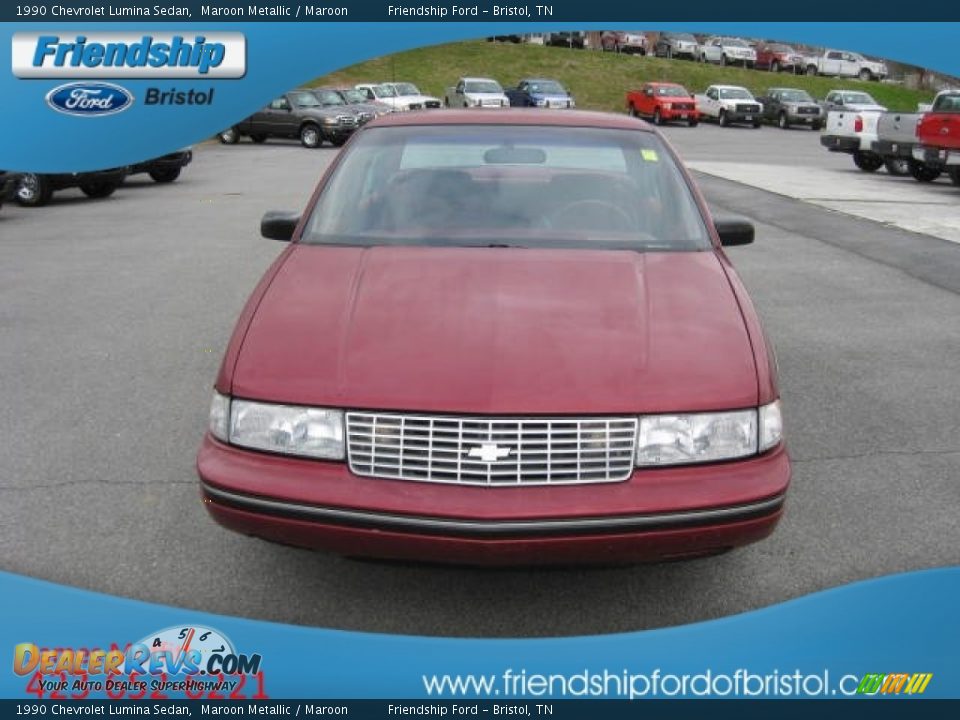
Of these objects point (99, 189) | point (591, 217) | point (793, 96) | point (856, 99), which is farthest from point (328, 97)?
point (591, 217)

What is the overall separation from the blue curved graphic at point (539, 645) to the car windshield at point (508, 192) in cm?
154

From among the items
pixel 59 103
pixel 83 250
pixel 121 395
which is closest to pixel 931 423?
pixel 121 395

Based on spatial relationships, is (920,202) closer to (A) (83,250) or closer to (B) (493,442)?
(A) (83,250)

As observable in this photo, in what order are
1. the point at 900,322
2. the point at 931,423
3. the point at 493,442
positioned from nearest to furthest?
1. the point at 493,442
2. the point at 931,423
3. the point at 900,322

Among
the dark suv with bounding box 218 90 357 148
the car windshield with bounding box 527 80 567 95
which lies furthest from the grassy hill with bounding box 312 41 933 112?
the dark suv with bounding box 218 90 357 148

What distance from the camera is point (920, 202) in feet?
52.3

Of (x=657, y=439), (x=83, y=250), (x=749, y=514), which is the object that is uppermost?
(x=657, y=439)

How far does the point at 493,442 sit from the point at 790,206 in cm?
1357

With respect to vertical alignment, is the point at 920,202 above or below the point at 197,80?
below

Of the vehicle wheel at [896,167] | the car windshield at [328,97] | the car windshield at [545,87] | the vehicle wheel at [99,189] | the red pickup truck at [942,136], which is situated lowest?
the vehicle wheel at [99,189]

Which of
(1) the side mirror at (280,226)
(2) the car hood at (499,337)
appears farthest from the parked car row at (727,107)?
(2) the car hood at (499,337)

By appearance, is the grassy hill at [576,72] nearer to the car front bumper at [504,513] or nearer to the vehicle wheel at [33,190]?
the vehicle wheel at [33,190]

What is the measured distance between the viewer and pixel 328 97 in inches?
1249

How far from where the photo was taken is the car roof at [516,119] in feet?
14.8
